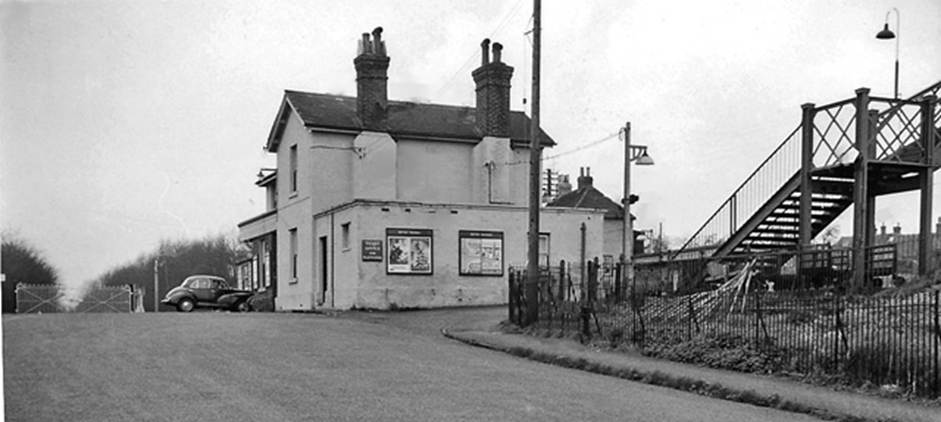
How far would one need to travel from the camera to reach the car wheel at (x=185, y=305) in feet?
127

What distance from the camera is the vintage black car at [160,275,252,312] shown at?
Answer: 38906 millimetres

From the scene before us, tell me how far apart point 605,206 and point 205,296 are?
102ft

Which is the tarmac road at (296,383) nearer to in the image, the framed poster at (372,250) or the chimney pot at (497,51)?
the framed poster at (372,250)

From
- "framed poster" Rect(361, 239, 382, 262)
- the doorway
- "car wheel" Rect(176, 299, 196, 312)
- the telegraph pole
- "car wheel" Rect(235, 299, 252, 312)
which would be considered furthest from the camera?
"car wheel" Rect(235, 299, 252, 312)

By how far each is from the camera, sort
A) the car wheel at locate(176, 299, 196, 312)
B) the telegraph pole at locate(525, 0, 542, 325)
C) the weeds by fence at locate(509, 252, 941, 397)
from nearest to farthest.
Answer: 1. the weeds by fence at locate(509, 252, 941, 397)
2. the telegraph pole at locate(525, 0, 542, 325)
3. the car wheel at locate(176, 299, 196, 312)

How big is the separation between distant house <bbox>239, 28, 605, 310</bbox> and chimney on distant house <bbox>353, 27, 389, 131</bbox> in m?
0.05

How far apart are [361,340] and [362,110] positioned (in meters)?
17.8

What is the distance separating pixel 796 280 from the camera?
18000mm

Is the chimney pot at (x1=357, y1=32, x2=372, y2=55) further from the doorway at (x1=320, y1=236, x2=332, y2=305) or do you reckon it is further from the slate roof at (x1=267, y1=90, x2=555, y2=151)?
the doorway at (x1=320, y1=236, x2=332, y2=305)

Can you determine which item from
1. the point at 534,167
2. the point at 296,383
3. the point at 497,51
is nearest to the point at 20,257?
the point at 296,383

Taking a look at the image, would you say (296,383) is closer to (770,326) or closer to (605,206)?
Answer: (770,326)

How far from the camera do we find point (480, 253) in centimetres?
3278

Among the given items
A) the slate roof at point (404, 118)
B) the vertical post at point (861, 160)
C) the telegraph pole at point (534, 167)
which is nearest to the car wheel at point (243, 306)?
Answer: the slate roof at point (404, 118)

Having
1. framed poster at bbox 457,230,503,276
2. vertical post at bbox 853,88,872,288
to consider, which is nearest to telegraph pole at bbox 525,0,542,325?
vertical post at bbox 853,88,872,288
